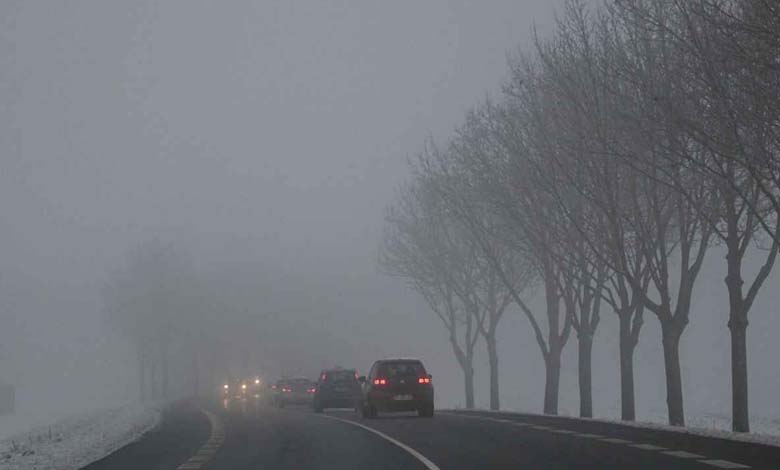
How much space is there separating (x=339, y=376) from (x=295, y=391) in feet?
51.9

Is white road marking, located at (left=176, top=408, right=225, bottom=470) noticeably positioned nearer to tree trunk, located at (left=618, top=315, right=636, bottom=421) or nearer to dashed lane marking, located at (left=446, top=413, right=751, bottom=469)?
dashed lane marking, located at (left=446, top=413, right=751, bottom=469)

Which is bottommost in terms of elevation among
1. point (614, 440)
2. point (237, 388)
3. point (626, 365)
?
point (237, 388)

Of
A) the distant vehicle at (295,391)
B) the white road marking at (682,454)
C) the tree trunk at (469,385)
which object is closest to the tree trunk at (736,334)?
the white road marking at (682,454)

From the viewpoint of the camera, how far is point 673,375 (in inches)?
1382

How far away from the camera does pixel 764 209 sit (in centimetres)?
3356

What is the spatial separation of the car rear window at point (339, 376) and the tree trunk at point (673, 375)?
19.9 m

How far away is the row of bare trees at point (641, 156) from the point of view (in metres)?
25.2

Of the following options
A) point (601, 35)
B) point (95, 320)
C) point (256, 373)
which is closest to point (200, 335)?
point (256, 373)

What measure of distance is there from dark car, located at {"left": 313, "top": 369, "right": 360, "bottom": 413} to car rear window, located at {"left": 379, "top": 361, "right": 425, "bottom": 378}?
1222cm

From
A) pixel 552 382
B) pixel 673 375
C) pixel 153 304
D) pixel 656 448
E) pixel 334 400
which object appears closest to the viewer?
pixel 656 448

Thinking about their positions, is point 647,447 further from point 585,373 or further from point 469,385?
point 469,385

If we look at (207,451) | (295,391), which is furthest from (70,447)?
(295,391)

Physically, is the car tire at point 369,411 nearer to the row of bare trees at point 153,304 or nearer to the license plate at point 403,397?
the license plate at point 403,397

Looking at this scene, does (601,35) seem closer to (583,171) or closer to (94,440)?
(583,171)
